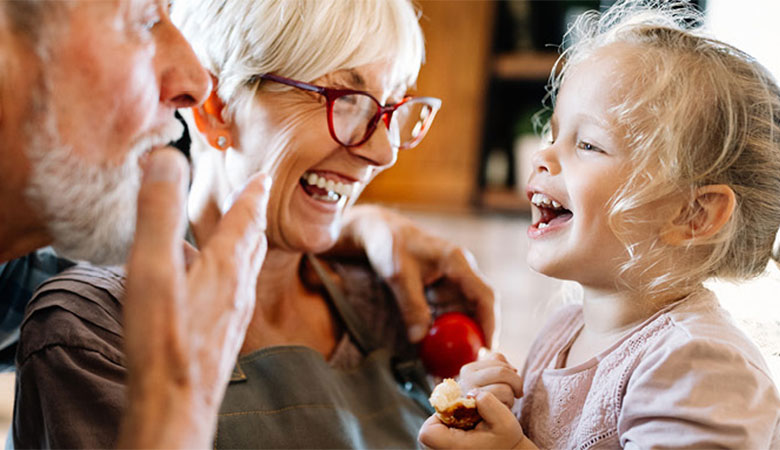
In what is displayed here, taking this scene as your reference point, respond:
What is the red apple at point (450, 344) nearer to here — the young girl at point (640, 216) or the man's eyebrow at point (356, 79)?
the young girl at point (640, 216)

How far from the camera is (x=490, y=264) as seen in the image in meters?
3.79

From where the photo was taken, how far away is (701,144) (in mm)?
1003

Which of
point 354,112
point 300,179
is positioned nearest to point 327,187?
point 300,179

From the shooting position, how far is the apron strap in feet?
4.78

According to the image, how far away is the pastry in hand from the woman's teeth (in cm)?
52

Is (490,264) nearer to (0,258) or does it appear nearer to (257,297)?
(257,297)

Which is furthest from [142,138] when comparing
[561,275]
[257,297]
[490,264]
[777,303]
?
[490,264]

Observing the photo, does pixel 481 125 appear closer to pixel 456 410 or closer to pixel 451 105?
pixel 451 105

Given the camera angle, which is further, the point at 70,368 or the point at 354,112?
the point at 354,112

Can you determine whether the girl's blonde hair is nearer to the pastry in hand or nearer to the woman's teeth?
the pastry in hand

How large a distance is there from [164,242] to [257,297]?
0.73 m

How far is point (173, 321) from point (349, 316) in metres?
0.81

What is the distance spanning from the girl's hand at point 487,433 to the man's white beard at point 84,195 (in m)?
0.50

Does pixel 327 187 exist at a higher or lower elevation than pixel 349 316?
higher
